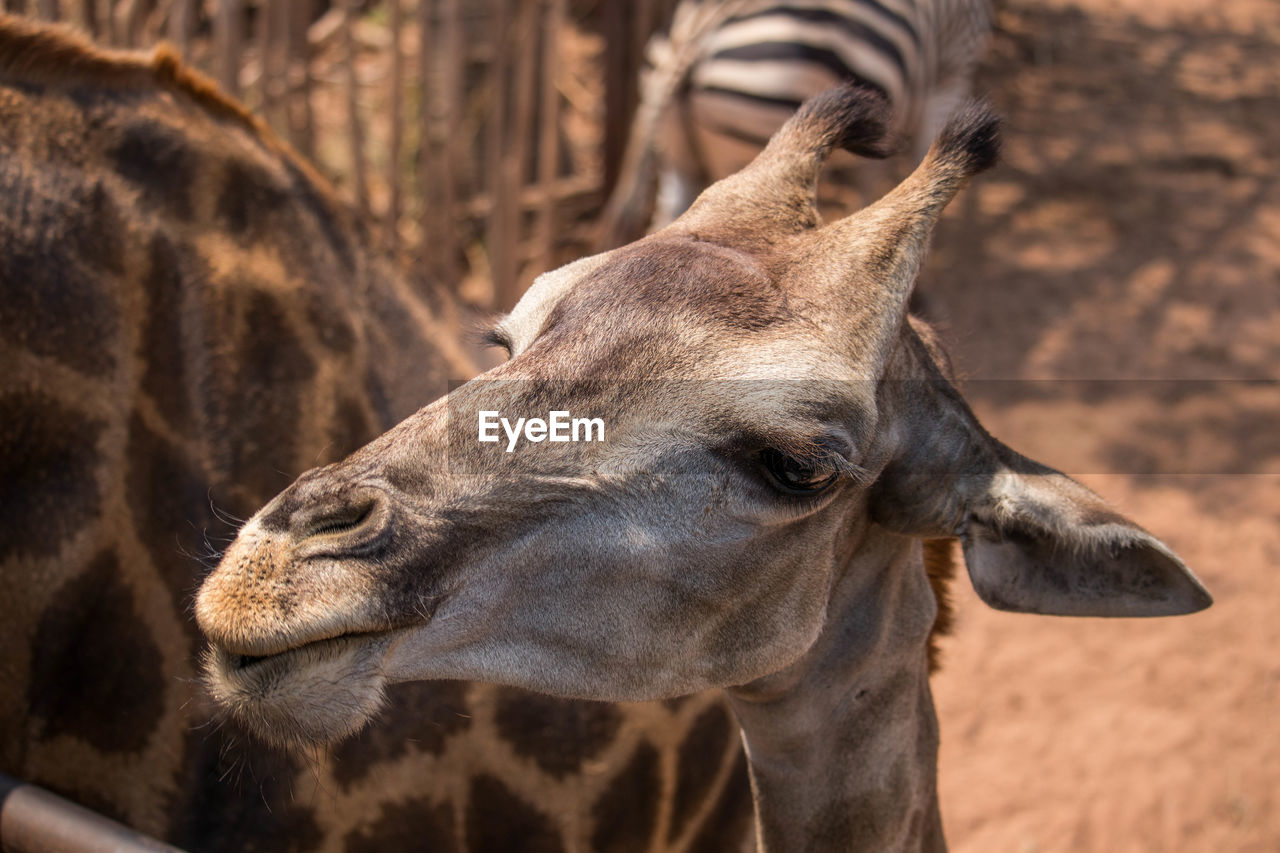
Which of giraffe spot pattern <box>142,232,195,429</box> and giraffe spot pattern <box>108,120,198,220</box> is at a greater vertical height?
giraffe spot pattern <box>108,120,198,220</box>

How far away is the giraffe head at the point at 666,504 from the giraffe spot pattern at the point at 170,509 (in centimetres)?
92

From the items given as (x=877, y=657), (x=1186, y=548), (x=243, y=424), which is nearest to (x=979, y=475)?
(x=877, y=657)

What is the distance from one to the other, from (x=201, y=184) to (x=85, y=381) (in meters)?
0.63

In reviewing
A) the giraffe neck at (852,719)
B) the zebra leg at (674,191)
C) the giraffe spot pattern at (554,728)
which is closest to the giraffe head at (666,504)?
the giraffe neck at (852,719)

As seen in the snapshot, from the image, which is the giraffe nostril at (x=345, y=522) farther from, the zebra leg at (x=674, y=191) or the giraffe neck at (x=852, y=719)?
the zebra leg at (x=674, y=191)

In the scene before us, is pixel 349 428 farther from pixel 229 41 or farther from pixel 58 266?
pixel 229 41

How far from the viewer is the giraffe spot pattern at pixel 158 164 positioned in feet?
8.29

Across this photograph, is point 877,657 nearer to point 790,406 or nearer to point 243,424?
point 790,406

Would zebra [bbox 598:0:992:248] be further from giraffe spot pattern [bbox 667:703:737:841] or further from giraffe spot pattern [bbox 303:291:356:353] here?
giraffe spot pattern [bbox 667:703:737:841]

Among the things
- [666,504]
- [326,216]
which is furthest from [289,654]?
[326,216]

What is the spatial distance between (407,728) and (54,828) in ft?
2.86

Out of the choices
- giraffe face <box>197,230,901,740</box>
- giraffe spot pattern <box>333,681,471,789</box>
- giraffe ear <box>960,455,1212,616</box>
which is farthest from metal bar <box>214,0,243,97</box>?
giraffe ear <box>960,455,1212,616</box>

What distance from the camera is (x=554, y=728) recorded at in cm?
250

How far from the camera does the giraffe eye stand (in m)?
1.65
